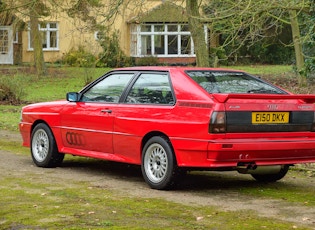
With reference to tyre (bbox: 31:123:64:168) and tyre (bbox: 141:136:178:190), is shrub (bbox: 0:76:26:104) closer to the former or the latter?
tyre (bbox: 31:123:64:168)

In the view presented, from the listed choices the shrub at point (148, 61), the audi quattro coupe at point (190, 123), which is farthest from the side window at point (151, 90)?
the shrub at point (148, 61)

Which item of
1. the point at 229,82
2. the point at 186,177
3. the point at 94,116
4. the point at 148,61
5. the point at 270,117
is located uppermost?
the point at 148,61

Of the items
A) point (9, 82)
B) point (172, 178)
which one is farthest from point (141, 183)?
point (9, 82)

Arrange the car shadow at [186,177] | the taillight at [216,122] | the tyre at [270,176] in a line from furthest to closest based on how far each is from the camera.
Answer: the tyre at [270,176]
the car shadow at [186,177]
the taillight at [216,122]

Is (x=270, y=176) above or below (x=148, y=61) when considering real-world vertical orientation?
below

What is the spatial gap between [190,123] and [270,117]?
95cm

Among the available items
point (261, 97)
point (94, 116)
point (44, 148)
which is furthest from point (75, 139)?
point (261, 97)

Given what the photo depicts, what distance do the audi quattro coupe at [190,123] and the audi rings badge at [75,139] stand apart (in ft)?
0.04

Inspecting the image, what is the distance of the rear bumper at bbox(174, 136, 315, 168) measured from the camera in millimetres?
9281

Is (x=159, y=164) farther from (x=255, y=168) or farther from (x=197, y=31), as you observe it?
(x=197, y=31)

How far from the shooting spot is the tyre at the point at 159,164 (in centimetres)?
967

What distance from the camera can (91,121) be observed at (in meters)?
11.1

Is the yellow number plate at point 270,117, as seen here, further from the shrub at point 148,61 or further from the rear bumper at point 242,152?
the shrub at point 148,61

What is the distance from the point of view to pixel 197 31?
20047 millimetres
